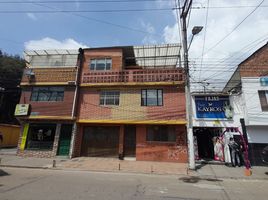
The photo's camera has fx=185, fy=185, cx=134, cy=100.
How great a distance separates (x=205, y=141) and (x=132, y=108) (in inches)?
269

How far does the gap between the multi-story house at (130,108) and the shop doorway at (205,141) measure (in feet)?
5.27

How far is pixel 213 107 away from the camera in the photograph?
583 inches

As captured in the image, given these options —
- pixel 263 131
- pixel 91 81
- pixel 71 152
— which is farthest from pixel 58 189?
pixel 263 131

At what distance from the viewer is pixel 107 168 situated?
39.8 ft

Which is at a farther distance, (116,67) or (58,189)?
(116,67)

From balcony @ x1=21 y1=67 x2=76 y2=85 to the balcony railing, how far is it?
4.47 feet

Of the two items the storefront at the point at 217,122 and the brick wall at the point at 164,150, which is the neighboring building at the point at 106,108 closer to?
the brick wall at the point at 164,150

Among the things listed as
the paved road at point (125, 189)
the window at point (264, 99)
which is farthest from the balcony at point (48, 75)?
the window at point (264, 99)

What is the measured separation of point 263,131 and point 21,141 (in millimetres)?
20063

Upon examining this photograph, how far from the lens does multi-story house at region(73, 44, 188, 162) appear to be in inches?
600

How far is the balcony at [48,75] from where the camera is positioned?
55.8ft

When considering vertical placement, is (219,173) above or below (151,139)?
below

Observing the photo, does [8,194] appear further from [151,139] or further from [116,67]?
[116,67]

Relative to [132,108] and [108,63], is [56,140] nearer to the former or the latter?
[132,108]
